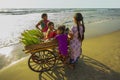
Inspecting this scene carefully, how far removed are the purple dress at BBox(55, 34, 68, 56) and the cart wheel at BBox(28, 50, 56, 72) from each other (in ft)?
1.15

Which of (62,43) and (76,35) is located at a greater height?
(76,35)

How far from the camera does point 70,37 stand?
675cm

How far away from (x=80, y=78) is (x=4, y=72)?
9.61 feet

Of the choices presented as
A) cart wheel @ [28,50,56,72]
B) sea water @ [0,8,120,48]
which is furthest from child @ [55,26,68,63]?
sea water @ [0,8,120,48]

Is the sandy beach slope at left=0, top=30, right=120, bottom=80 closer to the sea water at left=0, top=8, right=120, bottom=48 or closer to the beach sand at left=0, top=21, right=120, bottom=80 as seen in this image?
the beach sand at left=0, top=21, right=120, bottom=80

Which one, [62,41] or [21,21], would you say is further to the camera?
[21,21]

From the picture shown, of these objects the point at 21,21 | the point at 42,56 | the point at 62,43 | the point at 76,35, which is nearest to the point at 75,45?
the point at 76,35

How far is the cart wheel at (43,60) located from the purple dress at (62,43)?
0.35 m

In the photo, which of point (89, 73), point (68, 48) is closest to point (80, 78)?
point (89, 73)

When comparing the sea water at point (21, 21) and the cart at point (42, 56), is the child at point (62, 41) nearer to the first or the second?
the cart at point (42, 56)

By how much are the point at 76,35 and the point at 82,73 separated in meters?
1.25

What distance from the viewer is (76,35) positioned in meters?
6.79

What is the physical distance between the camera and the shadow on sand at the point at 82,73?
21.3 feet

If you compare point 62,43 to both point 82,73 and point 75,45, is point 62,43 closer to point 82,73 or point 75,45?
point 75,45
